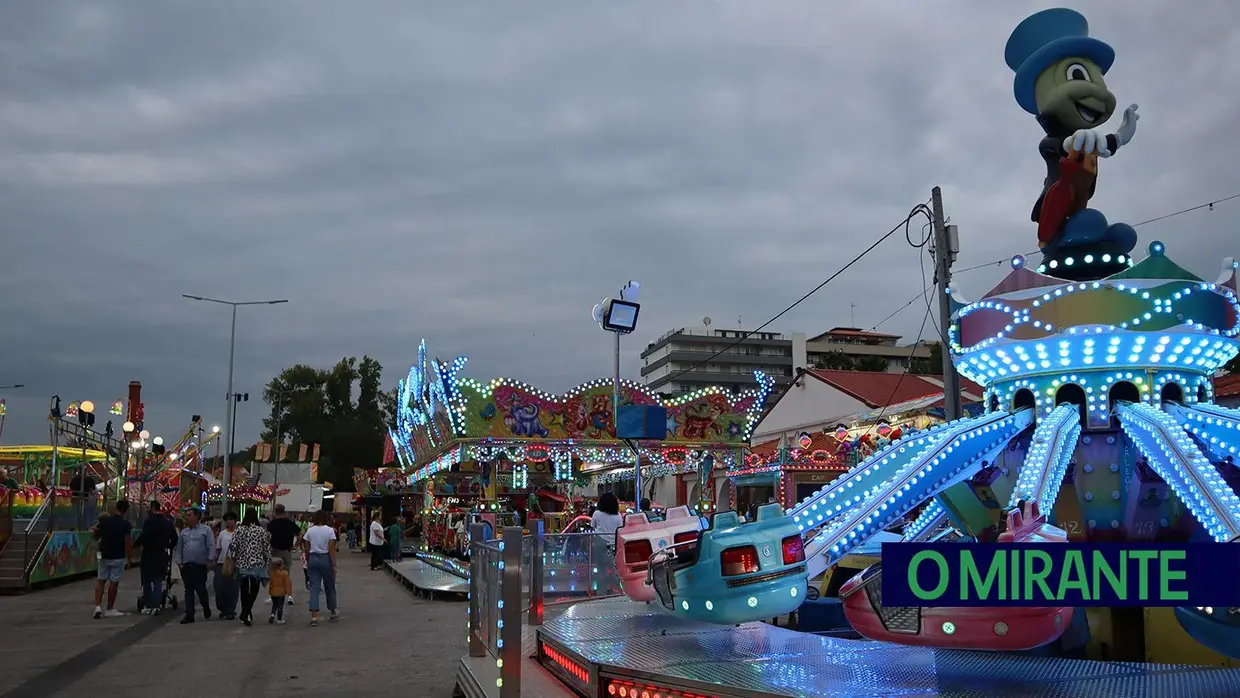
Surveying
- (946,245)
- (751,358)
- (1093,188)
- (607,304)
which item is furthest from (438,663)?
(751,358)

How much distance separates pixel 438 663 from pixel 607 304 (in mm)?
5693

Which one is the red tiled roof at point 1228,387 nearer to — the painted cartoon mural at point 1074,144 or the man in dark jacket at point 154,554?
the painted cartoon mural at point 1074,144

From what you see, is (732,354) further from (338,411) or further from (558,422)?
(558,422)

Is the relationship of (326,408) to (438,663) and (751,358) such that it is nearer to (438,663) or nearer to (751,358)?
(751,358)

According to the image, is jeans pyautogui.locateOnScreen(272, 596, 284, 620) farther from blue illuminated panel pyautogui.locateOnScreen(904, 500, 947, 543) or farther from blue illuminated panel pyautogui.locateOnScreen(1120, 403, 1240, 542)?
blue illuminated panel pyautogui.locateOnScreen(1120, 403, 1240, 542)

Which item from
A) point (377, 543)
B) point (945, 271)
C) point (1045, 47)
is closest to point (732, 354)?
point (377, 543)

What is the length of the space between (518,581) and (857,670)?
2.03 metres

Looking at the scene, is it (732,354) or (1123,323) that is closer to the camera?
(1123,323)

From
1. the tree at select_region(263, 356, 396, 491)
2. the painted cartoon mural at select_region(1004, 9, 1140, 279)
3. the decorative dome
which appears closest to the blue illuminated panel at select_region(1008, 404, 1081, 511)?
the decorative dome

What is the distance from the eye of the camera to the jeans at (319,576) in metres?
13.7

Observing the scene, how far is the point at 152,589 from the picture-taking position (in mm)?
14820

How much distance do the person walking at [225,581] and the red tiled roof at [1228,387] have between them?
16650 millimetres

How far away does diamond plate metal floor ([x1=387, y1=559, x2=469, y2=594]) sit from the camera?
17.9 meters

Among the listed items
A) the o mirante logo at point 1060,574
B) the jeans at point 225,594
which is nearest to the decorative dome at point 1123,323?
the o mirante logo at point 1060,574
